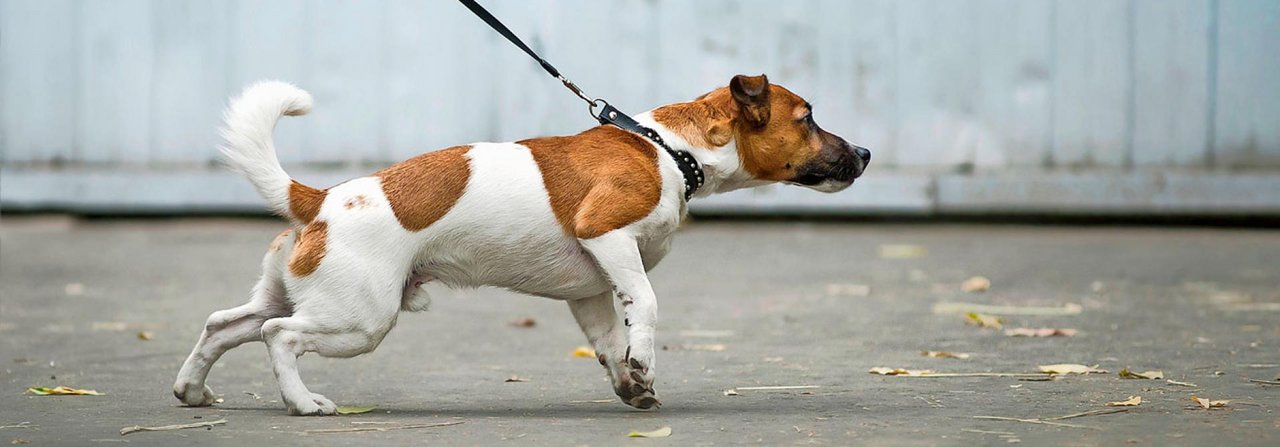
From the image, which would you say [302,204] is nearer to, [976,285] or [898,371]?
[898,371]

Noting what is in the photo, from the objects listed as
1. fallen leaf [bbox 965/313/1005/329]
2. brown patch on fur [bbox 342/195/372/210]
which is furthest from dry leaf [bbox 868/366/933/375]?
brown patch on fur [bbox 342/195/372/210]

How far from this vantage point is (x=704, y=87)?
→ 31.9 ft

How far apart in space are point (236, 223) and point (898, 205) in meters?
4.08

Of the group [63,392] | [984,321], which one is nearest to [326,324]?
[63,392]

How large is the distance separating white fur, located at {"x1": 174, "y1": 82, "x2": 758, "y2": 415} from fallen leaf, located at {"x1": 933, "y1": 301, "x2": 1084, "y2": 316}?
2324mm

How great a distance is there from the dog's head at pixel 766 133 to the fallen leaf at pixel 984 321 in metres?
1.65

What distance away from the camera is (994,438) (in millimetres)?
3572

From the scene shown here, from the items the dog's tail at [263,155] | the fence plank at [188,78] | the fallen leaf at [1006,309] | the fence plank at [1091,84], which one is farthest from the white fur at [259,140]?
the fence plank at [1091,84]

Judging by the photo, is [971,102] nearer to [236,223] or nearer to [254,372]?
[236,223]

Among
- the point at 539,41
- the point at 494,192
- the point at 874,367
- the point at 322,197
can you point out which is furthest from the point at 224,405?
the point at 539,41

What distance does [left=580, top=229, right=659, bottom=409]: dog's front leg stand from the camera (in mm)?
4027

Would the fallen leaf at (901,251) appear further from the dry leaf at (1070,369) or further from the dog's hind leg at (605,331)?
the dog's hind leg at (605,331)

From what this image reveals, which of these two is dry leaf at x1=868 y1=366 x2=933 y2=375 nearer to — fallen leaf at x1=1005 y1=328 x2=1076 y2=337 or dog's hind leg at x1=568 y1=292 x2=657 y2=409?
dog's hind leg at x1=568 y1=292 x2=657 y2=409

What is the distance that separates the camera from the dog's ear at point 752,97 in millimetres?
4266
